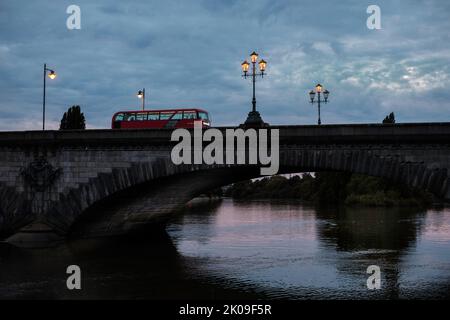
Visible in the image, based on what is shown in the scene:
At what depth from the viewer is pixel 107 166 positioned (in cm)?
3122

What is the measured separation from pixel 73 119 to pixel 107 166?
43.5 metres

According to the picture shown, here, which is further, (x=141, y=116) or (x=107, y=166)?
(x=141, y=116)

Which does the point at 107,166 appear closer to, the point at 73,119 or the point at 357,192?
the point at 73,119

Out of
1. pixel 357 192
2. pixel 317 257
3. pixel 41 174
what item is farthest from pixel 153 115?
pixel 357 192

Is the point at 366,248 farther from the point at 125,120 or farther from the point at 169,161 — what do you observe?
the point at 125,120

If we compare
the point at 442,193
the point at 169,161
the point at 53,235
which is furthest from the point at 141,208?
the point at 442,193

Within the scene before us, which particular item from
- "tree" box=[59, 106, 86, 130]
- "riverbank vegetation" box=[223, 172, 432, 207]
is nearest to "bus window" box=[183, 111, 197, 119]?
"tree" box=[59, 106, 86, 130]

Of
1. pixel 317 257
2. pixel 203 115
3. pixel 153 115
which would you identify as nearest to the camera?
pixel 317 257

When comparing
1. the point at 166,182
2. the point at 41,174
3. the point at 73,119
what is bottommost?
the point at 166,182

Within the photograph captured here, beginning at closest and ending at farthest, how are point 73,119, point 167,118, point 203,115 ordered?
1. point 203,115
2. point 167,118
3. point 73,119

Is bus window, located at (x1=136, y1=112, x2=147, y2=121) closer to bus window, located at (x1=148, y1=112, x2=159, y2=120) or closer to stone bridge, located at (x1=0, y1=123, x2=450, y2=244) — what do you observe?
bus window, located at (x1=148, y1=112, x2=159, y2=120)

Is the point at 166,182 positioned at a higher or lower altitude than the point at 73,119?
lower

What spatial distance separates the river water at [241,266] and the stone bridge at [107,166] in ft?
7.62

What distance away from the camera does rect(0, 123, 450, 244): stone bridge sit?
25.6 meters
